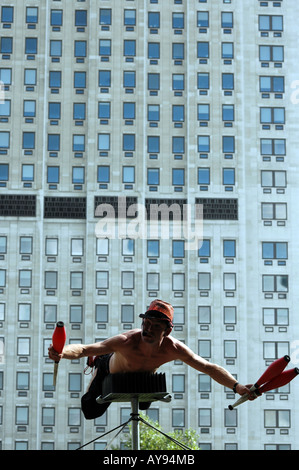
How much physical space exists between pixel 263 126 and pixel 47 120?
17238 mm

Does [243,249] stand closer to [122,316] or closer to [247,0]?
[122,316]

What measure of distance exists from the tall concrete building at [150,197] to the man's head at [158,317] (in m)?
60.4

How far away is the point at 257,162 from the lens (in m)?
77.0

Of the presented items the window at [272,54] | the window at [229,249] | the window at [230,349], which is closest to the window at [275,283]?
the window at [229,249]

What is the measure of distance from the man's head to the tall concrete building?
60.4 metres

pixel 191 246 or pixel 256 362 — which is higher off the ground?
pixel 191 246

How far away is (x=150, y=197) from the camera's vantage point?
3009 inches

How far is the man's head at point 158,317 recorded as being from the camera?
1183 centimetres

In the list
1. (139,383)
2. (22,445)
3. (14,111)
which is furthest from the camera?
(14,111)

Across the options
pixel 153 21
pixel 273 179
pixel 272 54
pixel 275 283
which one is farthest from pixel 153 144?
pixel 275 283

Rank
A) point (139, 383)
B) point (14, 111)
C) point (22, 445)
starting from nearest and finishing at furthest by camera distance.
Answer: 1. point (139, 383)
2. point (22, 445)
3. point (14, 111)

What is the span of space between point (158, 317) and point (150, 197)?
64731 mm

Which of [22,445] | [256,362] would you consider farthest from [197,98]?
[22,445]

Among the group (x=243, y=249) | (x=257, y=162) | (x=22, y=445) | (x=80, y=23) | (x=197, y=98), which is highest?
(x=80, y=23)
